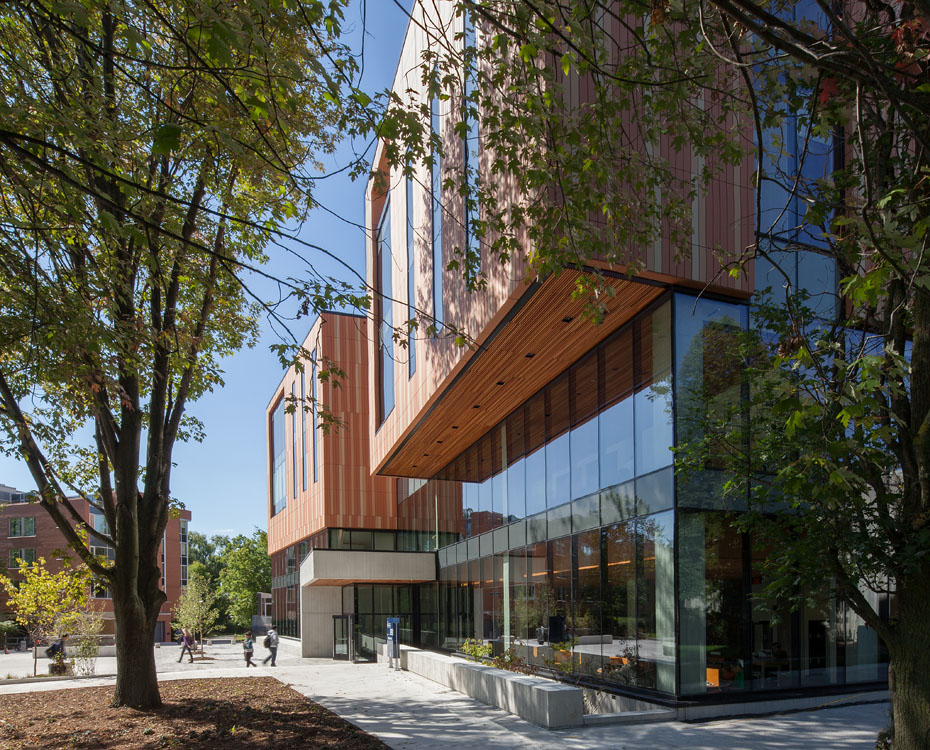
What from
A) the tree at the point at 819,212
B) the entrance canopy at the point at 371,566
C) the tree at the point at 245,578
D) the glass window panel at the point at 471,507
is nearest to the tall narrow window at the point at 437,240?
the glass window panel at the point at 471,507

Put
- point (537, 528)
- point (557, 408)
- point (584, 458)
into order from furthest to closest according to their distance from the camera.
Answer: point (537, 528)
point (557, 408)
point (584, 458)

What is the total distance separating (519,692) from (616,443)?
521 centimetres

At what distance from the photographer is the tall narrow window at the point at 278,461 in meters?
47.3

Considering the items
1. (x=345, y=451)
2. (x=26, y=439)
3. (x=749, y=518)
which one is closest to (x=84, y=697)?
(x=26, y=439)

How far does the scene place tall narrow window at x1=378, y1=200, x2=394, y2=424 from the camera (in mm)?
26439

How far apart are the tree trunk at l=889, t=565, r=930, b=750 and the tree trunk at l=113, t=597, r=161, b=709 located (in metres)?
12.2

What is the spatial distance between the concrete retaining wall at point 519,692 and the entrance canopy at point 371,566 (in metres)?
12.3

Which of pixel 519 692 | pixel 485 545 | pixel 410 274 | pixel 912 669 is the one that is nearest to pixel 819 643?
pixel 519 692

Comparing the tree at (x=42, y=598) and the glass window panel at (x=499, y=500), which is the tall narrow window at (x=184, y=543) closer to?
the tree at (x=42, y=598)

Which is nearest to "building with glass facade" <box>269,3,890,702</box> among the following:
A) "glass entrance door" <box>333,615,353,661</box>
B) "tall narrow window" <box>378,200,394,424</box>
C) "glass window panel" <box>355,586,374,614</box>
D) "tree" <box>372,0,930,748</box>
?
"tree" <box>372,0,930,748</box>

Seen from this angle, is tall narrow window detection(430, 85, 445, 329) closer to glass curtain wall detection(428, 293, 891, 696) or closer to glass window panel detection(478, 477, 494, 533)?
glass curtain wall detection(428, 293, 891, 696)

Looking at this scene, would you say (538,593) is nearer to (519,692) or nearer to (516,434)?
(516,434)

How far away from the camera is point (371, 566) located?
3234 cm

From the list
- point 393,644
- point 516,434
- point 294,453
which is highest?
point 516,434
